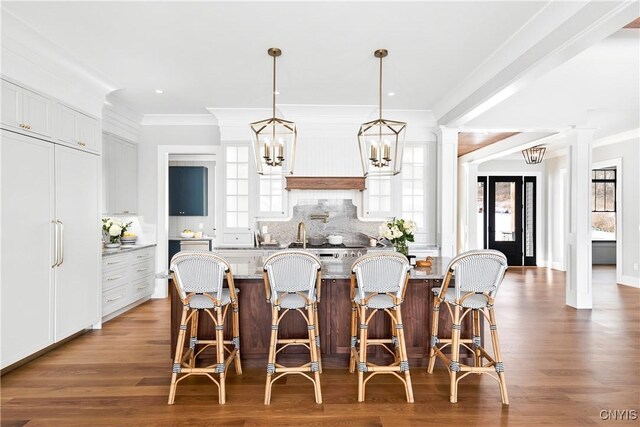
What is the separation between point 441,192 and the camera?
17.8 feet

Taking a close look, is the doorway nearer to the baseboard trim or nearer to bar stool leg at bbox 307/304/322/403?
the baseboard trim

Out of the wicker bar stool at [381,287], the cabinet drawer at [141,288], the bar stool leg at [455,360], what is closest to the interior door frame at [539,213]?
the bar stool leg at [455,360]

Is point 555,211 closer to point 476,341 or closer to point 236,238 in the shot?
point 476,341

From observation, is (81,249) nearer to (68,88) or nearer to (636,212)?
(68,88)

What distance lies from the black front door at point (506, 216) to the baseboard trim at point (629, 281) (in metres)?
2.52

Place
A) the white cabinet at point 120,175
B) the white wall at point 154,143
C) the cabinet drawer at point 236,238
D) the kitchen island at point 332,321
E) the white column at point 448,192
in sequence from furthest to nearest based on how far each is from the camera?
the white wall at point 154,143 → the cabinet drawer at point 236,238 → the white column at point 448,192 → the white cabinet at point 120,175 → the kitchen island at point 332,321

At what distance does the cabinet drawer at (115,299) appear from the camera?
179 inches

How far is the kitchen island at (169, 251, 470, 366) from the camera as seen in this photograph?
3.17 meters

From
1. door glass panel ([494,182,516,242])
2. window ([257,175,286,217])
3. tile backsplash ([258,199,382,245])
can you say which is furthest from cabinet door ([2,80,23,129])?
door glass panel ([494,182,516,242])

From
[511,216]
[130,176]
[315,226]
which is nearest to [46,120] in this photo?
[130,176]

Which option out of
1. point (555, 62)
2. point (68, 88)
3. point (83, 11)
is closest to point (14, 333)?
point (68, 88)

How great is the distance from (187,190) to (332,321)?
219 inches

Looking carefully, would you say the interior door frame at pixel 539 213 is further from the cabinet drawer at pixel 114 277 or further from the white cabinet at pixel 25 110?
the white cabinet at pixel 25 110

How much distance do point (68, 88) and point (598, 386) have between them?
545 centimetres
